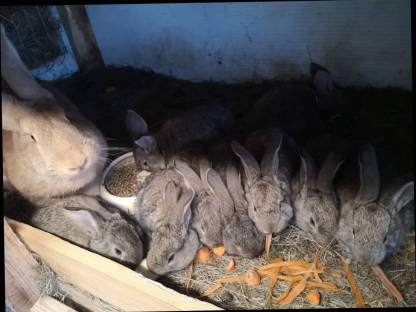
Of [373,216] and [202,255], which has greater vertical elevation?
[373,216]

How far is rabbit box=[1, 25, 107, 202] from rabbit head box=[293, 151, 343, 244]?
98 cm

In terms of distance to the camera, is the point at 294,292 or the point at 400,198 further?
the point at 294,292

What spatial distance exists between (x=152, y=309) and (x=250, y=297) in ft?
1.40

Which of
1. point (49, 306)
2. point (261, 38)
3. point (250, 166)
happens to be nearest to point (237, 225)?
point (250, 166)

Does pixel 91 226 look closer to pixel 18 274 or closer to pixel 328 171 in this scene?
pixel 18 274

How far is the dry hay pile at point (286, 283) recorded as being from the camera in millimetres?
1583

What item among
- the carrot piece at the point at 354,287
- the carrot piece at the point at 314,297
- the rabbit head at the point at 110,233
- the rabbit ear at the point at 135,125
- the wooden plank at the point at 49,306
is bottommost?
the wooden plank at the point at 49,306

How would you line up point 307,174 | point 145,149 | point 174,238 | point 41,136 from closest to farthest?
point 41,136, point 307,174, point 174,238, point 145,149

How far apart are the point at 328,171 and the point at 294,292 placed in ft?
1.77

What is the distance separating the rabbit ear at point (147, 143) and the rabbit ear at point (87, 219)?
46 cm

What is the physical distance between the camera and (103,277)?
5.94 feet

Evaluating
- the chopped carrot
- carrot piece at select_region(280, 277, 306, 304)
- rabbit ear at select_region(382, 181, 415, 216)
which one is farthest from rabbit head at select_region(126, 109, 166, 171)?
rabbit ear at select_region(382, 181, 415, 216)

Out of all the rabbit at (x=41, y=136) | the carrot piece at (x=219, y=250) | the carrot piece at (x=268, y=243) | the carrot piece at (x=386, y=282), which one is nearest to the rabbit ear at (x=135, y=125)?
the rabbit at (x=41, y=136)

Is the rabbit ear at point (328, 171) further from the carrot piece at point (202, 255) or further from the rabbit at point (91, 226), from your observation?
the rabbit at point (91, 226)
